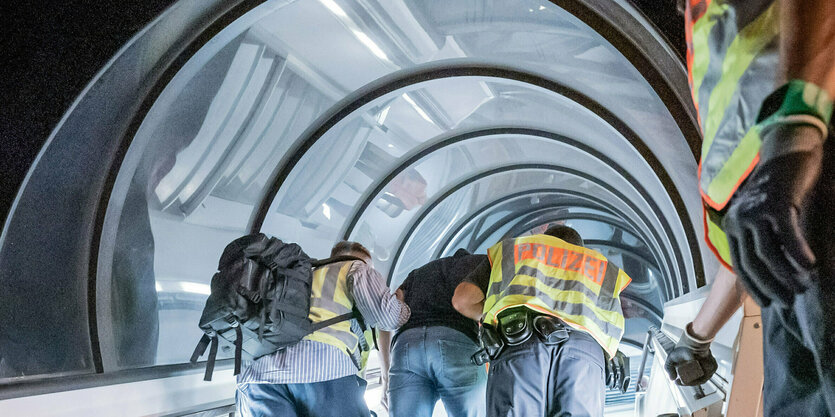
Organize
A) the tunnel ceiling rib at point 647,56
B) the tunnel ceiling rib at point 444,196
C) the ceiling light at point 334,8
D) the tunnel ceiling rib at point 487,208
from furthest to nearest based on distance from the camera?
the tunnel ceiling rib at point 487,208 < the tunnel ceiling rib at point 444,196 < the ceiling light at point 334,8 < the tunnel ceiling rib at point 647,56

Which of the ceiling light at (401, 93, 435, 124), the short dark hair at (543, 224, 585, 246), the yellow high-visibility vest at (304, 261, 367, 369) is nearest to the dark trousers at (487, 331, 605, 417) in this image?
the short dark hair at (543, 224, 585, 246)

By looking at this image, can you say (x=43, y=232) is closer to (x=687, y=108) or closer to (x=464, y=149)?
(x=687, y=108)

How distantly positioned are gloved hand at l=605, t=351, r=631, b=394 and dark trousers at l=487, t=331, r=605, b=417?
26 centimetres

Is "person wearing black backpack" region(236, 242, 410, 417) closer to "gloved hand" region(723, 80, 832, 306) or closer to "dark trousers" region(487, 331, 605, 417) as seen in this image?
"dark trousers" region(487, 331, 605, 417)

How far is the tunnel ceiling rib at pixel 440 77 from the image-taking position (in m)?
3.56

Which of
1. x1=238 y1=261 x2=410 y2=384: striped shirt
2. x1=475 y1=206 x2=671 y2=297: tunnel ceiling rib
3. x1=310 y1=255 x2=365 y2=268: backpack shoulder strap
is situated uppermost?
x1=475 y1=206 x2=671 y2=297: tunnel ceiling rib

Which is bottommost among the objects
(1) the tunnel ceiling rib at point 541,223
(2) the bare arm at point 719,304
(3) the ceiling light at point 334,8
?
(2) the bare arm at point 719,304

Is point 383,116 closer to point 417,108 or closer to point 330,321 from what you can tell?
point 417,108

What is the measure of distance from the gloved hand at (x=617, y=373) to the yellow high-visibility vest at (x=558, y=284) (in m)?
0.25

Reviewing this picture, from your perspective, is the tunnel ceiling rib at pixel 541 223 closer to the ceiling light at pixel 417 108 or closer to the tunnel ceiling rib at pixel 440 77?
the ceiling light at pixel 417 108

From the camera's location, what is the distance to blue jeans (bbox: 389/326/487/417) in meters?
3.58

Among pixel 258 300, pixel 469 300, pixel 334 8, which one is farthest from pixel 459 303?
pixel 334 8

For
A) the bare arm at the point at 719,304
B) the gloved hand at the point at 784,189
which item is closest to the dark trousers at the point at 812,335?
the gloved hand at the point at 784,189

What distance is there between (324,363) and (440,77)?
2245mm
